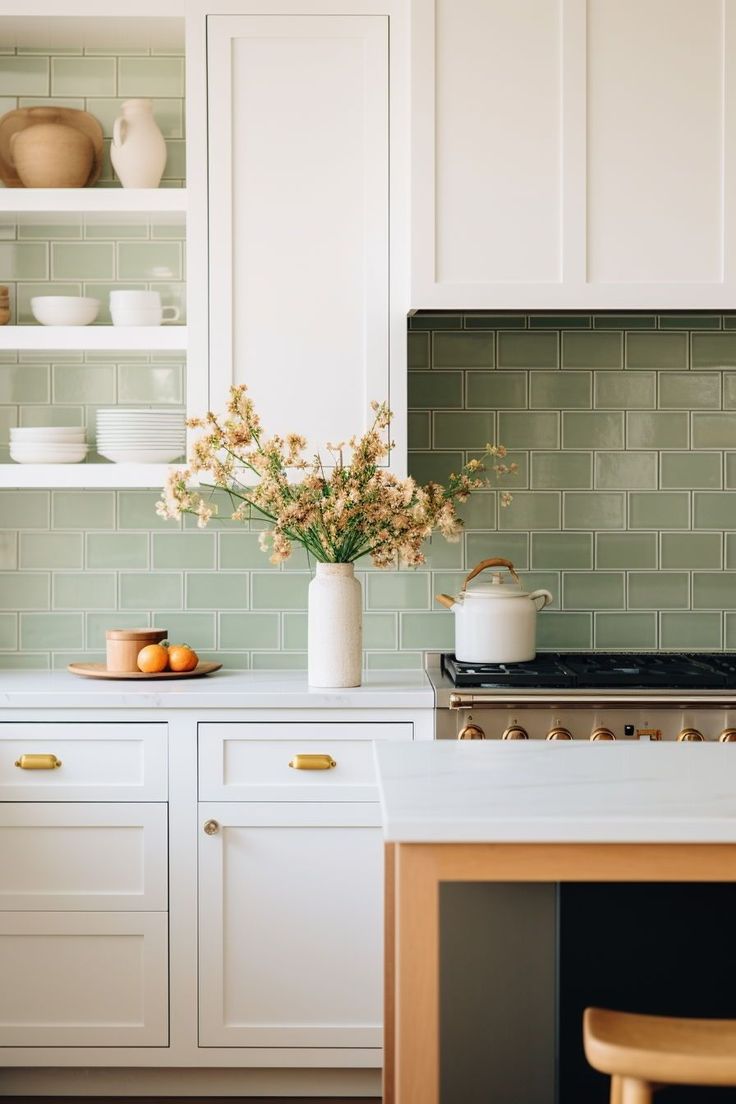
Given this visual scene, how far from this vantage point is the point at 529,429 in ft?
11.2

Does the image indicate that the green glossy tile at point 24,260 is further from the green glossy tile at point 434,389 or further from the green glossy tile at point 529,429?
the green glossy tile at point 529,429

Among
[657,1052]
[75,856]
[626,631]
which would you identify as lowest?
[75,856]

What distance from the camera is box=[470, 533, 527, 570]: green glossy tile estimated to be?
3.41 m

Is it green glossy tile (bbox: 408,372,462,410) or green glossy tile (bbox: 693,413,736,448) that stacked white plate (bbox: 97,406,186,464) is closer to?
green glossy tile (bbox: 408,372,462,410)

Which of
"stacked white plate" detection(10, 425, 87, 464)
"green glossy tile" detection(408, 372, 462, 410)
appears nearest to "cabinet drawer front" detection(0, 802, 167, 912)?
"stacked white plate" detection(10, 425, 87, 464)

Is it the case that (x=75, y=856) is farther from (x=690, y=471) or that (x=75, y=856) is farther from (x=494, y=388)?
(x=690, y=471)

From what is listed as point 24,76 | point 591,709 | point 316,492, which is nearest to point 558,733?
point 591,709

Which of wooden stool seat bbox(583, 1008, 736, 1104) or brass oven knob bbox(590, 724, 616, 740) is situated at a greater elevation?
brass oven knob bbox(590, 724, 616, 740)

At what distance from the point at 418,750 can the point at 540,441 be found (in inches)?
64.2

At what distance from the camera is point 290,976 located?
279 cm

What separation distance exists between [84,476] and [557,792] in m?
1.83

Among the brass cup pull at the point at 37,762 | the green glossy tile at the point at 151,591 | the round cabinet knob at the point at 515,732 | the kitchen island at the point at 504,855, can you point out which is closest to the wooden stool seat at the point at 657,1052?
the kitchen island at the point at 504,855

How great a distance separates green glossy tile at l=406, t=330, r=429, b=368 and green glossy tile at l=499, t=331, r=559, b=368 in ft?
0.72

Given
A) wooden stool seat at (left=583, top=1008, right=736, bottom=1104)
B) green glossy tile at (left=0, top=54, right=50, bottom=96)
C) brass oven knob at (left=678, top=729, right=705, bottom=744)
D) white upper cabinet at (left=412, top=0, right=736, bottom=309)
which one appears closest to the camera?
wooden stool seat at (left=583, top=1008, right=736, bottom=1104)
